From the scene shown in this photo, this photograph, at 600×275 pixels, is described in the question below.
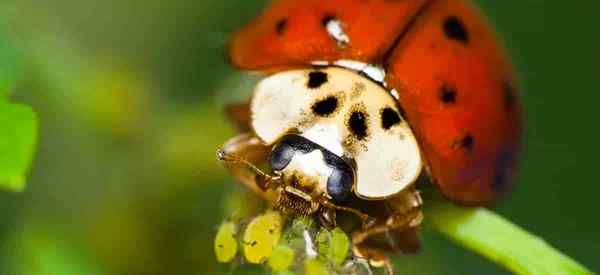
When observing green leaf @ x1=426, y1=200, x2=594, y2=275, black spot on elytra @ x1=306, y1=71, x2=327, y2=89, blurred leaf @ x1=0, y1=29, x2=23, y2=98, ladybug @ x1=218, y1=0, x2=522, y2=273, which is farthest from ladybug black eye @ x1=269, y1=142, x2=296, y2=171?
blurred leaf @ x1=0, y1=29, x2=23, y2=98

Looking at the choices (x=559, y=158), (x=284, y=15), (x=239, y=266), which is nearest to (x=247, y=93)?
(x=284, y=15)

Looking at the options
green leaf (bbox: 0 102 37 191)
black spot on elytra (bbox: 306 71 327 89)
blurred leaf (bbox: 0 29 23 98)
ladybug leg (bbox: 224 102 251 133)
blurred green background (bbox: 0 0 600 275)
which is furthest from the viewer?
ladybug leg (bbox: 224 102 251 133)

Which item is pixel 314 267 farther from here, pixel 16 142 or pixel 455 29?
pixel 455 29

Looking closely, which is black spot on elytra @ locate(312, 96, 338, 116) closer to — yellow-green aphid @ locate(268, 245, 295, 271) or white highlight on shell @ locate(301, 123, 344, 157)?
white highlight on shell @ locate(301, 123, 344, 157)

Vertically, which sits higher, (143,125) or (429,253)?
(143,125)

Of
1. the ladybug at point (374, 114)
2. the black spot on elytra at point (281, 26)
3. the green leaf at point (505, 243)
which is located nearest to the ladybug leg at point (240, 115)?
the ladybug at point (374, 114)

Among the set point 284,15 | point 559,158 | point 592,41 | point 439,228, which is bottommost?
point 559,158

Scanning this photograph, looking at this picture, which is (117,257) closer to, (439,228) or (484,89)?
(439,228)
